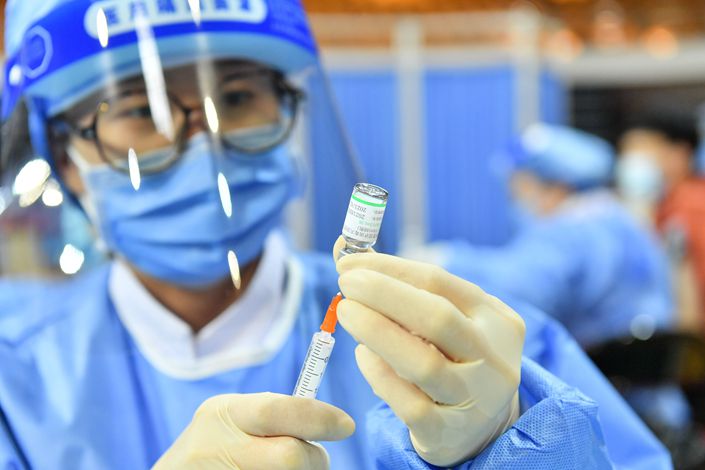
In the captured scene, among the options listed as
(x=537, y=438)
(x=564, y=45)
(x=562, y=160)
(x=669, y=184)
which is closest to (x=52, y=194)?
(x=537, y=438)

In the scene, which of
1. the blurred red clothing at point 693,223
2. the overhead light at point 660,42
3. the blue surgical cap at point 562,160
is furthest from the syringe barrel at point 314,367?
the overhead light at point 660,42

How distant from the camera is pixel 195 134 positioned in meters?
0.65

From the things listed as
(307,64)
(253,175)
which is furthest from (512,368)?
(307,64)

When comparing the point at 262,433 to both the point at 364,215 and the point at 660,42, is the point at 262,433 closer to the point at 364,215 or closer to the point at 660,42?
the point at 364,215

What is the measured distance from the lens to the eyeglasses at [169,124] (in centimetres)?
65

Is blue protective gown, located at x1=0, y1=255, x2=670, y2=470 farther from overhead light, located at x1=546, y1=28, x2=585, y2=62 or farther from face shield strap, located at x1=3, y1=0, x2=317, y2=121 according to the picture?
overhead light, located at x1=546, y1=28, x2=585, y2=62

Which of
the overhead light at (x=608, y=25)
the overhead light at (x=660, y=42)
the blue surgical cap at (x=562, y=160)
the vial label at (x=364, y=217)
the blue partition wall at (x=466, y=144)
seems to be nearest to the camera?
the vial label at (x=364, y=217)

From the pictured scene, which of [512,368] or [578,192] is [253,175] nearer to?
[512,368]

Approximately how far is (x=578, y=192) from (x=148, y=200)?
101 inches

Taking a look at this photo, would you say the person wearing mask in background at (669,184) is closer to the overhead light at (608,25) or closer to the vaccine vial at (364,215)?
the overhead light at (608,25)

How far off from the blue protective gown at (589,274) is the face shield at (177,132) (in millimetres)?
1683

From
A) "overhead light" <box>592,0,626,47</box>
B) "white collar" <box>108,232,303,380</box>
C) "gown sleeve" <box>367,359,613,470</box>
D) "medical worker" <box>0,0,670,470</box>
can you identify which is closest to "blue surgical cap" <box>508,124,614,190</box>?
"overhead light" <box>592,0,626,47</box>

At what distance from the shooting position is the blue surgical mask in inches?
26.4

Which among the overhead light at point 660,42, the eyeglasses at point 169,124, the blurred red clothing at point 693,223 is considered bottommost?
the blurred red clothing at point 693,223
